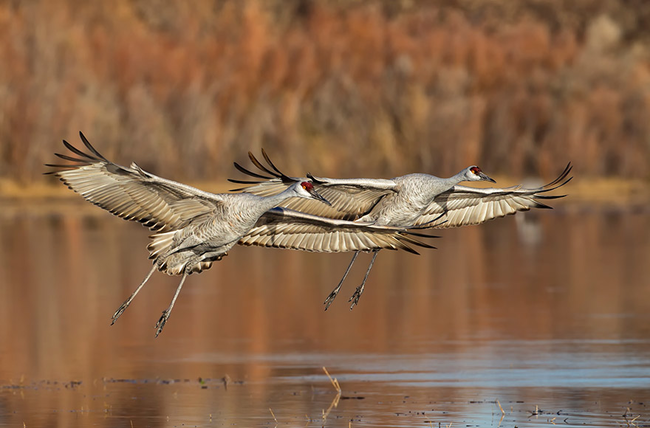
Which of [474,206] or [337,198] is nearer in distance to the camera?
[337,198]

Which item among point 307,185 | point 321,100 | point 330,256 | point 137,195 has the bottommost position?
point 137,195

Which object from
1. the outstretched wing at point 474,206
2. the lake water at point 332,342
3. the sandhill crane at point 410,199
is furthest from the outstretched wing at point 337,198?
the lake water at point 332,342

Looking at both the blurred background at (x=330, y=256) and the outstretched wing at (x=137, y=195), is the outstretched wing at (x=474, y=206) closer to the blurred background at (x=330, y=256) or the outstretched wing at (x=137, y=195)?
the blurred background at (x=330, y=256)

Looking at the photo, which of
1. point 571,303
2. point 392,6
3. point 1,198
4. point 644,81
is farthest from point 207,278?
point 392,6

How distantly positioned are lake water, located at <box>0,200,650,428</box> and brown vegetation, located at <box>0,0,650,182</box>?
17.2 meters

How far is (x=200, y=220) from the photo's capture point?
1459cm

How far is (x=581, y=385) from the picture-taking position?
15.3 meters

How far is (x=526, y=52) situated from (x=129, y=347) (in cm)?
4619

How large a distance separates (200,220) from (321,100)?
43451mm

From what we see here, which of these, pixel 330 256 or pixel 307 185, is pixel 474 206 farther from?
pixel 330 256

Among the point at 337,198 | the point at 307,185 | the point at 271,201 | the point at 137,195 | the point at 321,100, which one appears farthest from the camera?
the point at 321,100

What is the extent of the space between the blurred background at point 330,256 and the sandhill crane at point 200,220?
1595 millimetres

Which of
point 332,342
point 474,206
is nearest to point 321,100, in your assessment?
point 332,342

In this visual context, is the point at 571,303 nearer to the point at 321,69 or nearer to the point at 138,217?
the point at 138,217
